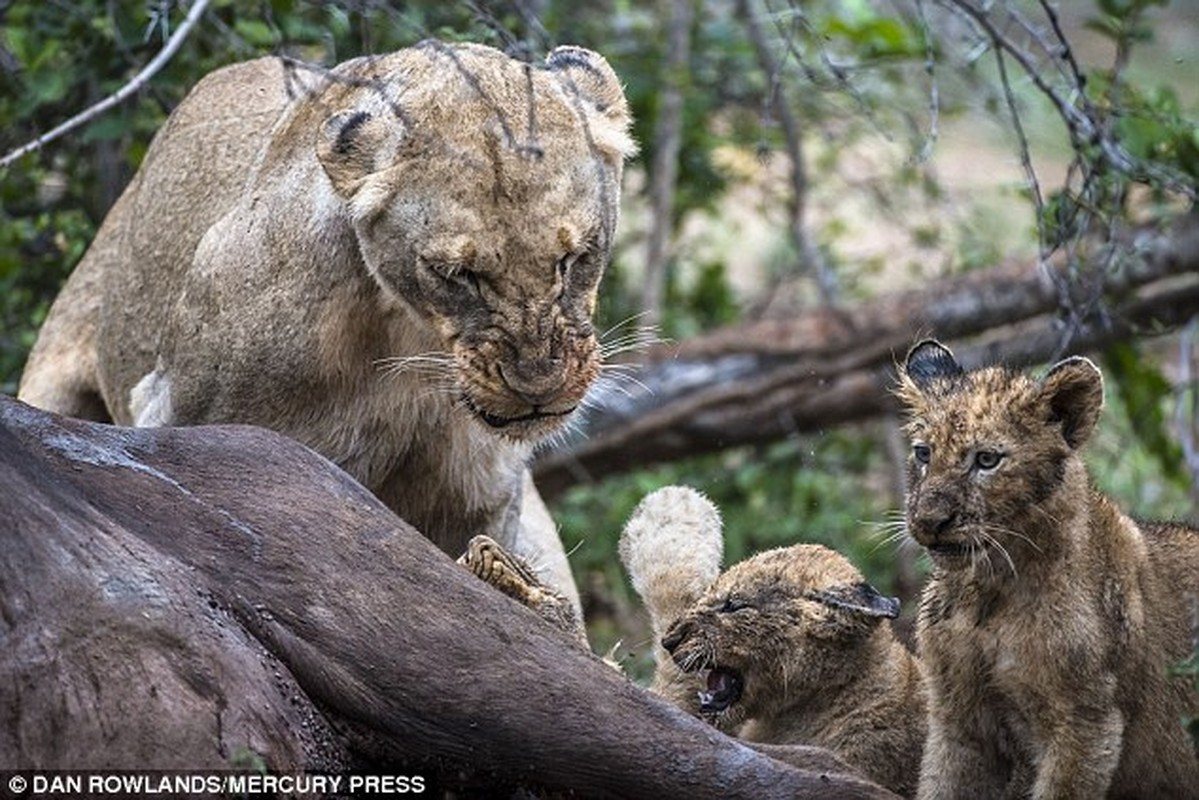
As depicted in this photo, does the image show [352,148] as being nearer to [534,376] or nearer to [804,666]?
[534,376]

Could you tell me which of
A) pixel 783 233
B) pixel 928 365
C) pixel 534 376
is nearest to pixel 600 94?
pixel 534 376

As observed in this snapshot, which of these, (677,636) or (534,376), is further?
(677,636)

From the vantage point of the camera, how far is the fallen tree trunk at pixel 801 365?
903cm

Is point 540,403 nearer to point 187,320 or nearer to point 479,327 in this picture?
point 479,327

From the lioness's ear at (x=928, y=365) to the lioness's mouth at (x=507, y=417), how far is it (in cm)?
87

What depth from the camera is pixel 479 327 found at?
201 inches

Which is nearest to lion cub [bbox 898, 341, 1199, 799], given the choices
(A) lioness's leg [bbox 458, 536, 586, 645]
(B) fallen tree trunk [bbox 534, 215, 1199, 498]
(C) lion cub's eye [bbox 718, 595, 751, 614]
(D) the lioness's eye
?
(C) lion cub's eye [bbox 718, 595, 751, 614]

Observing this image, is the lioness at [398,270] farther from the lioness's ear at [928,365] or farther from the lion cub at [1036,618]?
the lion cub at [1036,618]

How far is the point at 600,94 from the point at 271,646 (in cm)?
191

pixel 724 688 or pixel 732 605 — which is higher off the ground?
pixel 732 605

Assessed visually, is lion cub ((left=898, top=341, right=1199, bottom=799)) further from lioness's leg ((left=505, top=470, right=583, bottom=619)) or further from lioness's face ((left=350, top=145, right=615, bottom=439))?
lioness's leg ((left=505, top=470, right=583, bottom=619))

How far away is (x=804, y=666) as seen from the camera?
564cm

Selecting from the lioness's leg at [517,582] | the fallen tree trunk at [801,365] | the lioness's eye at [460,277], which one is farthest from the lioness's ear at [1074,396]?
the fallen tree trunk at [801,365]

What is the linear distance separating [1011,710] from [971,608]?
249 mm
